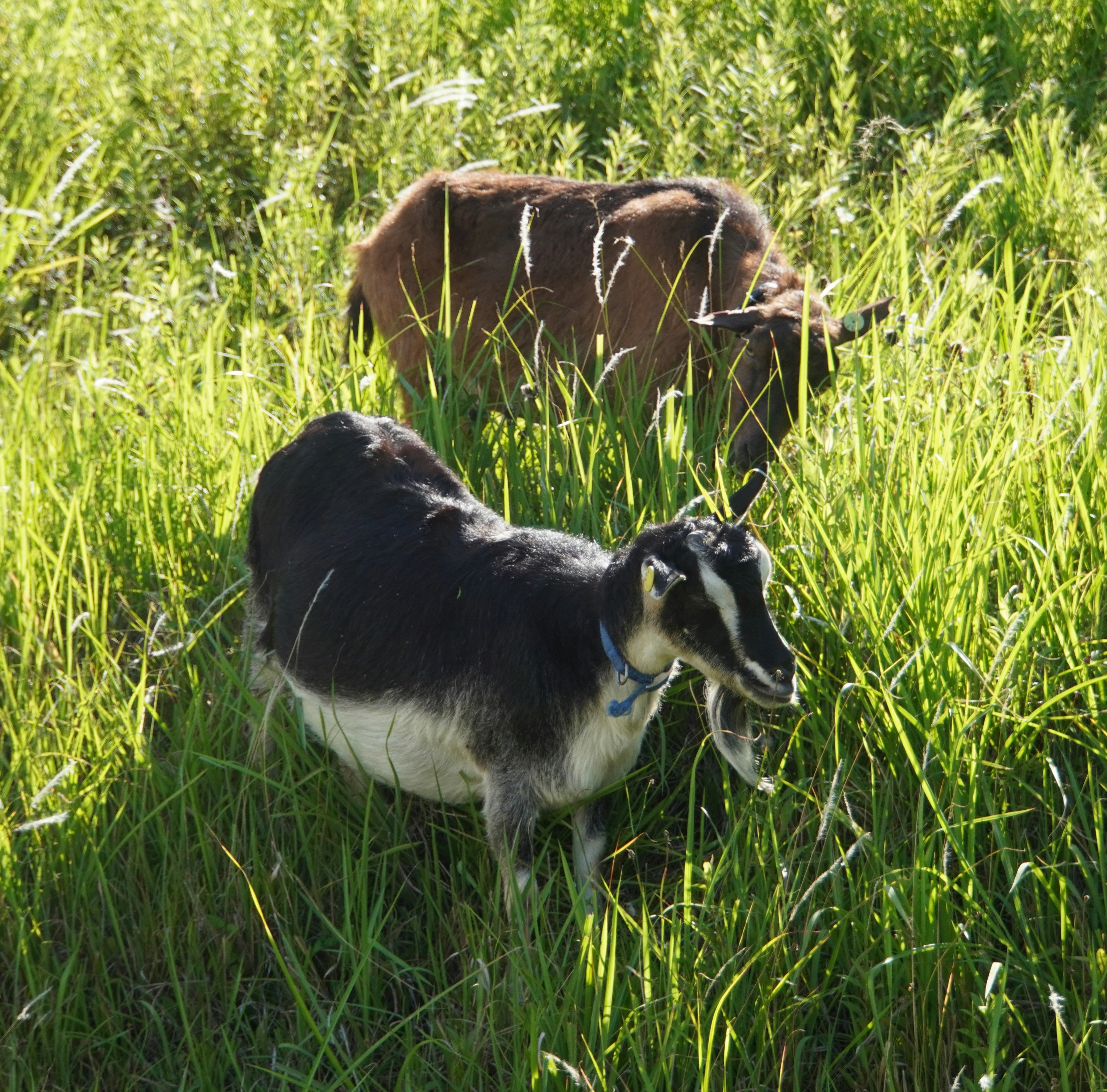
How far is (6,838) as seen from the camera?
3201 mm

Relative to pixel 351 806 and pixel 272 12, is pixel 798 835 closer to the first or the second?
pixel 351 806

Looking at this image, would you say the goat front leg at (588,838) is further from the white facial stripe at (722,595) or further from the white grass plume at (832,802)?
the white facial stripe at (722,595)

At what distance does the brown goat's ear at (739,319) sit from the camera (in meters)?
4.29

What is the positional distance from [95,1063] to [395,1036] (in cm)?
76

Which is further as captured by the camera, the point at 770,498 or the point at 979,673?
the point at 770,498

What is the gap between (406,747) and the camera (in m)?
3.08

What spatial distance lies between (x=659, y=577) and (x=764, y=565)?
0.24 meters

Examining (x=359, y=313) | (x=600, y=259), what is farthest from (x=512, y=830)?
(x=359, y=313)

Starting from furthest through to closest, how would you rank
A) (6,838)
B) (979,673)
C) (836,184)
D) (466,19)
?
(466,19)
(836,184)
(6,838)
(979,673)

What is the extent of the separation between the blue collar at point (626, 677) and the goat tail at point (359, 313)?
117 inches

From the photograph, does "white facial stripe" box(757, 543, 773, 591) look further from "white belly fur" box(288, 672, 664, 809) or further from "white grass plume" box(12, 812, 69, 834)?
"white grass plume" box(12, 812, 69, 834)

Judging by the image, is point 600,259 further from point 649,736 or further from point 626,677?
point 626,677

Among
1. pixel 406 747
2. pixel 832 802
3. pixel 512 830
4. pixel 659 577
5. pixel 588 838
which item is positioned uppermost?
pixel 659 577

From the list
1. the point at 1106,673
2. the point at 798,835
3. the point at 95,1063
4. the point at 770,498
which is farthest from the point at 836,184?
the point at 95,1063
